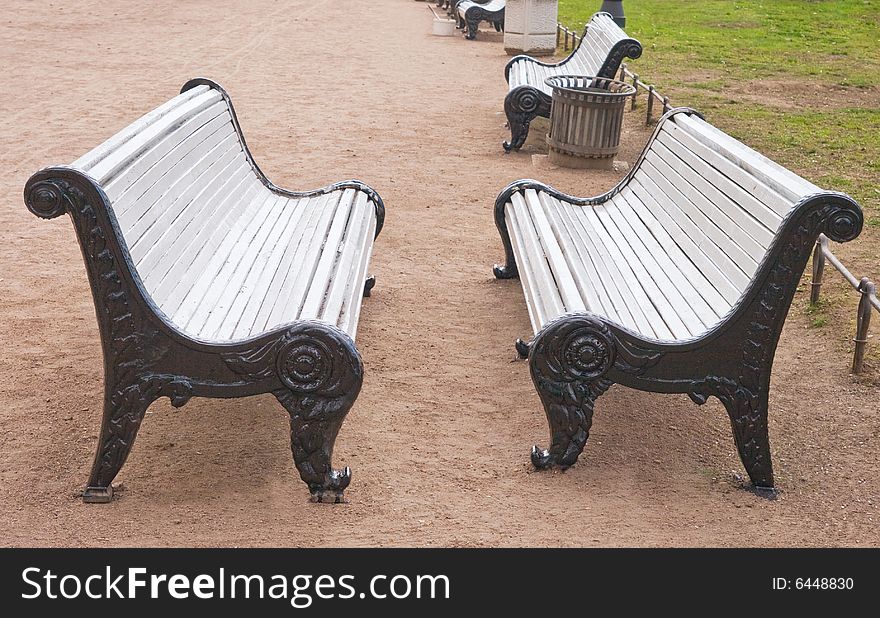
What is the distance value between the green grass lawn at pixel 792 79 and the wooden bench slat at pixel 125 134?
12.2 ft

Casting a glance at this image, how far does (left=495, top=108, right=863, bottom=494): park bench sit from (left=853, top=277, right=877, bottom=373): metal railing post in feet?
3.04

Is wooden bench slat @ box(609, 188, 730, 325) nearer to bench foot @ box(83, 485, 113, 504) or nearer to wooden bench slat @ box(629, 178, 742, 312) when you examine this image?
wooden bench slat @ box(629, 178, 742, 312)

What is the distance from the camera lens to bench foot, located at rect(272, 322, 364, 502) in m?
3.66

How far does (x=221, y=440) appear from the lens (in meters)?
4.32

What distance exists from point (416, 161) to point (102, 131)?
316cm

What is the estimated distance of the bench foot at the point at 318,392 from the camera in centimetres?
366

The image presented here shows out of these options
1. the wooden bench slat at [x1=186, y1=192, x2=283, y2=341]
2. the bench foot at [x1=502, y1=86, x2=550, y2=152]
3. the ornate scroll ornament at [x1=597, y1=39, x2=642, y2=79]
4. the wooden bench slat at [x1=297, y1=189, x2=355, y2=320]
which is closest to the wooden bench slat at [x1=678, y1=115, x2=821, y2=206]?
the wooden bench slat at [x1=297, y1=189, x2=355, y2=320]

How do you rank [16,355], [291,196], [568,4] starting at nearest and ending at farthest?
[16,355], [291,196], [568,4]

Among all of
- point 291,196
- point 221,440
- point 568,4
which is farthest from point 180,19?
point 221,440

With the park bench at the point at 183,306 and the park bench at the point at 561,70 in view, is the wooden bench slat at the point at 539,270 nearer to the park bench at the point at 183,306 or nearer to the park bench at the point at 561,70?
the park bench at the point at 183,306

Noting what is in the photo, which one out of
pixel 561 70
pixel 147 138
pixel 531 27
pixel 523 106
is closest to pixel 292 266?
pixel 147 138

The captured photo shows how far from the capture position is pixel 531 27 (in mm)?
15617

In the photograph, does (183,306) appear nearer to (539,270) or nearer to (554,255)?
(539,270)

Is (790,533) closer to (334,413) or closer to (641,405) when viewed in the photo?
(641,405)
